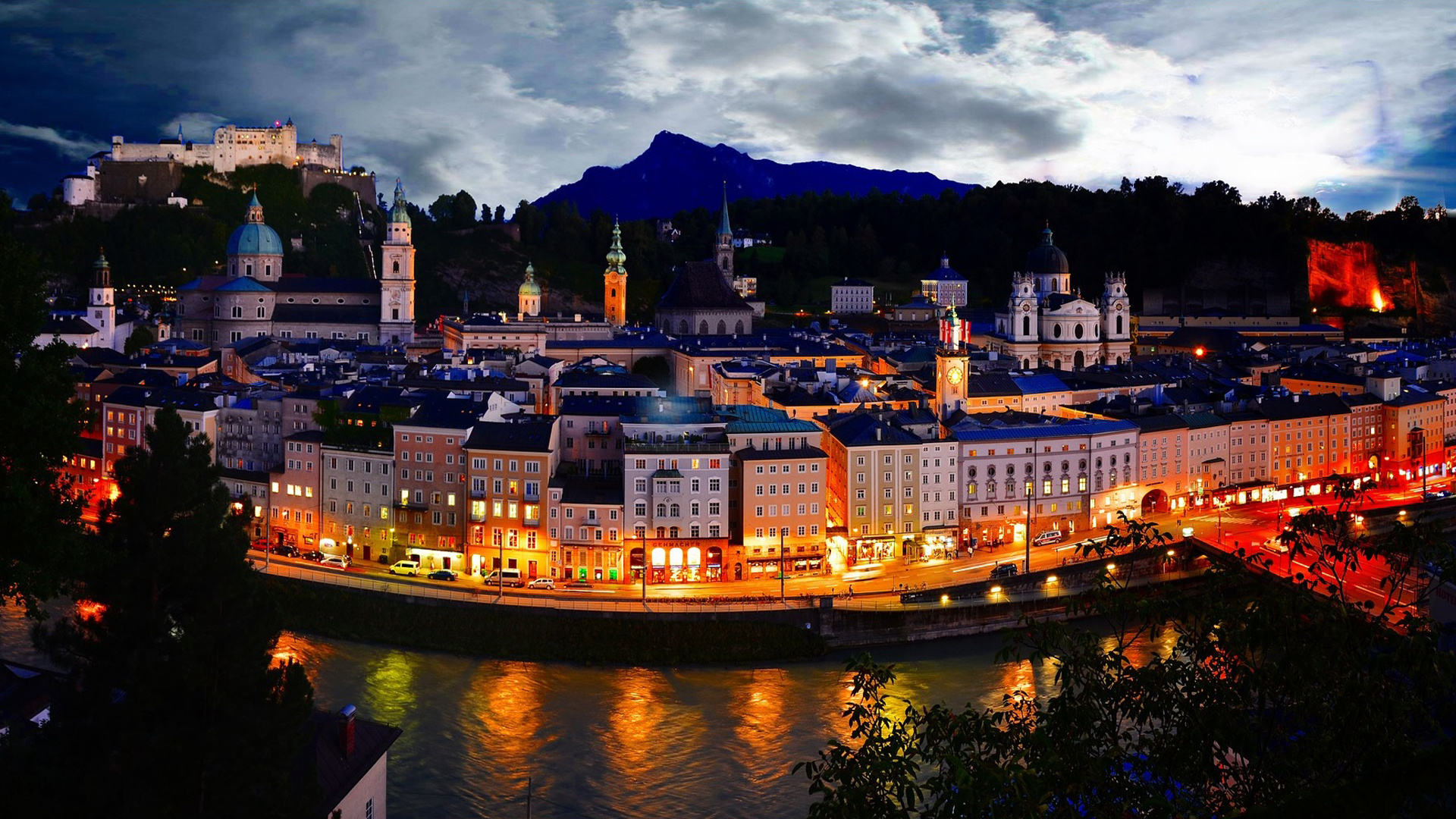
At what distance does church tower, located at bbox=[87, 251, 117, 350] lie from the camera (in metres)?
33.5

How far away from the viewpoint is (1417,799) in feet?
6.24

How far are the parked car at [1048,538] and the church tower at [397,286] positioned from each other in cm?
2025

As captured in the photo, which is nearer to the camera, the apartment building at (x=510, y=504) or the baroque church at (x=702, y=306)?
the apartment building at (x=510, y=504)

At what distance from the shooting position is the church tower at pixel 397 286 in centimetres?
3475

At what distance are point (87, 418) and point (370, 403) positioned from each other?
15.0m

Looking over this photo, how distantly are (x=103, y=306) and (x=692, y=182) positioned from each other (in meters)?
72.1

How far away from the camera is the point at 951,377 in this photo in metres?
21.5

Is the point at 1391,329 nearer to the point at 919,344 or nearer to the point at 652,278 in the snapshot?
the point at 919,344

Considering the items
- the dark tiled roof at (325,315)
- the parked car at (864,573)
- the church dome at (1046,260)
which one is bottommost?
the parked car at (864,573)

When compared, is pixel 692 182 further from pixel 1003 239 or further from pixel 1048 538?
pixel 1048 538

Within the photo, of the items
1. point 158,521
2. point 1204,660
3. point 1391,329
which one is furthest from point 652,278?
point 1204,660

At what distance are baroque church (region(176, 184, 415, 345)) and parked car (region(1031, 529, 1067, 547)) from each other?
19.7 meters

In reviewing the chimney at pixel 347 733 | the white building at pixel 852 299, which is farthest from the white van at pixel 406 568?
the white building at pixel 852 299

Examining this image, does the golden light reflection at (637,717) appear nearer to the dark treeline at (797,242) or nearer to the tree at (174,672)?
the tree at (174,672)
